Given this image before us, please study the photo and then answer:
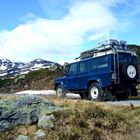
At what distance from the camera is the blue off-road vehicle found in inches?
858

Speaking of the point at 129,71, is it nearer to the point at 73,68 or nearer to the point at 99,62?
the point at 99,62

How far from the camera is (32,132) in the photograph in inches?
449

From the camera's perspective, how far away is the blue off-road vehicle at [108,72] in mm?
21797

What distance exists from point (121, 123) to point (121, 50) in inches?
451

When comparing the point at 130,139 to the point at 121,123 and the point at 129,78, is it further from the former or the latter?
the point at 129,78

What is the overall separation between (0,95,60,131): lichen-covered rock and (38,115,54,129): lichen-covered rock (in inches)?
11.5

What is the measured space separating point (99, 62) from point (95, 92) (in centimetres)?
159

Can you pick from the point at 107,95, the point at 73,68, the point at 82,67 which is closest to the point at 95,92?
the point at 107,95

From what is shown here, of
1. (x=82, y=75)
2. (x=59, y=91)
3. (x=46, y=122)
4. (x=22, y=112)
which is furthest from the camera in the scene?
(x=59, y=91)

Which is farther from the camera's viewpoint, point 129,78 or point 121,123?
point 129,78

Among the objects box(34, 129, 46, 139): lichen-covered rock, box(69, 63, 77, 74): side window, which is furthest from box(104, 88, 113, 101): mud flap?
box(34, 129, 46, 139): lichen-covered rock

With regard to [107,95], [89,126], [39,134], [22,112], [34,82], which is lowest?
[39,134]

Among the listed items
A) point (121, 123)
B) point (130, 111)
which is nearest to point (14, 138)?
point (121, 123)

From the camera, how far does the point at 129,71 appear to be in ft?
71.7
